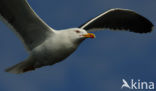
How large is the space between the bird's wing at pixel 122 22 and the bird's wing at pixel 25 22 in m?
2.59

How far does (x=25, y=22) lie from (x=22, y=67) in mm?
1287

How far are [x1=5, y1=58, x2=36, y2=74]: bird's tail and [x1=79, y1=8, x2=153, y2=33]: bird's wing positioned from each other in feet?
8.70

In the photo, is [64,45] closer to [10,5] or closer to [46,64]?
[46,64]

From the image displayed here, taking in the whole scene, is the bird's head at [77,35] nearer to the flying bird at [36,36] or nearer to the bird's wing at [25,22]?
the flying bird at [36,36]

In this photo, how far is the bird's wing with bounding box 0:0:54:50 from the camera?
960 cm

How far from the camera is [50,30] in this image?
31.7 ft

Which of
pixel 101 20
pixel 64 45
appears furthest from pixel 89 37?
pixel 101 20

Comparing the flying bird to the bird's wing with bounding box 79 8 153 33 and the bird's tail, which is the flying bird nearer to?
the bird's tail

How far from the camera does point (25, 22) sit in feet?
32.3

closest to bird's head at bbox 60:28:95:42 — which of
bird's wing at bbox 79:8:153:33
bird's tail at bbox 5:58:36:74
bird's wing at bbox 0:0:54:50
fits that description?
bird's wing at bbox 0:0:54:50

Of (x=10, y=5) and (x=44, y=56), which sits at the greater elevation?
(x=10, y=5)

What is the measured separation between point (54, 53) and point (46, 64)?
0.40 meters

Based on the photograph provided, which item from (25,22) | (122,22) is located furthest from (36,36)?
(122,22)

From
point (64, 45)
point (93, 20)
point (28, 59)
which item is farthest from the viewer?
point (93, 20)
